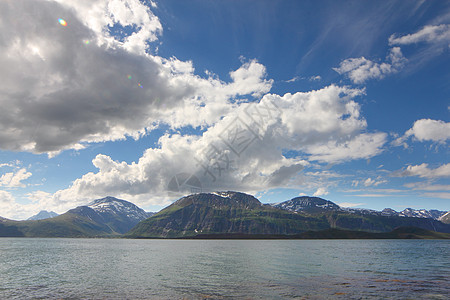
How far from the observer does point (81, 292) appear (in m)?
46.5

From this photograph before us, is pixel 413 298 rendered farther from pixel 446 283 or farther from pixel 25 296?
pixel 25 296

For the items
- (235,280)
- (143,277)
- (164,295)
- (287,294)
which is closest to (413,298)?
(287,294)

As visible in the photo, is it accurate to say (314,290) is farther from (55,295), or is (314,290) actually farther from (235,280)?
(55,295)

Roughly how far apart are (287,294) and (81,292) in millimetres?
34516

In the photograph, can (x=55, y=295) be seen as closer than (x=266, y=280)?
Yes

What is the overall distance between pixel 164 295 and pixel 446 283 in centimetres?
5353

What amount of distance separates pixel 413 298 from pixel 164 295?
3792 centimetres

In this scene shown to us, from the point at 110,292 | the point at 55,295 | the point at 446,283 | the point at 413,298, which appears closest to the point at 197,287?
the point at 110,292

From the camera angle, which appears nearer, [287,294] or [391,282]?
[287,294]

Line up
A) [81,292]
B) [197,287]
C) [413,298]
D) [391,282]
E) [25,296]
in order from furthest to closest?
[391,282]
[197,287]
[81,292]
[25,296]
[413,298]

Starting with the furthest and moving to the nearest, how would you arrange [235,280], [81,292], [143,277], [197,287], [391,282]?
[143,277] → [235,280] → [391,282] → [197,287] → [81,292]

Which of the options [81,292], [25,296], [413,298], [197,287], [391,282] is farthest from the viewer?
[391,282]

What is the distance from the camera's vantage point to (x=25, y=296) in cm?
4350

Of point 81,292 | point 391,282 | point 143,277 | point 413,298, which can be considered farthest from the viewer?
point 143,277
